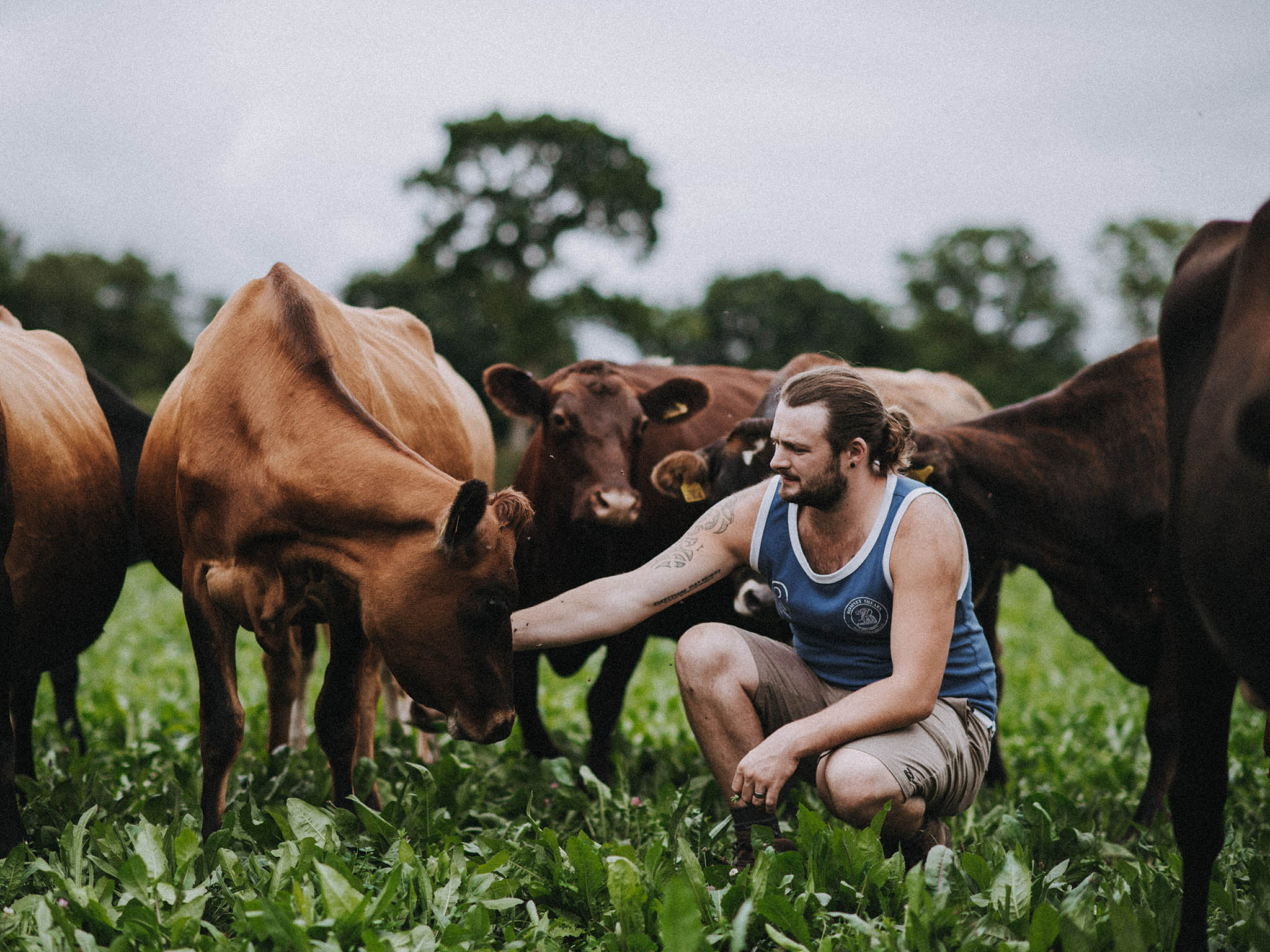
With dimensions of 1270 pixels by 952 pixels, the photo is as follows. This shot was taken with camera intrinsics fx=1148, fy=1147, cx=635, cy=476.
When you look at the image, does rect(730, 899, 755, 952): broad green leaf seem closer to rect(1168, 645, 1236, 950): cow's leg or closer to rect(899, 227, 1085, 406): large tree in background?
rect(1168, 645, 1236, 950): cow's leg

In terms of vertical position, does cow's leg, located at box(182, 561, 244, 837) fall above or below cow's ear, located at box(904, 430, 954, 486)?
below

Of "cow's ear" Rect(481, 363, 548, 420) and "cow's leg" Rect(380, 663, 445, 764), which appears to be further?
"cow's ear" Rect(481, 363, 548, 420)

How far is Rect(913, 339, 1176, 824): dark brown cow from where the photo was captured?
527 cm

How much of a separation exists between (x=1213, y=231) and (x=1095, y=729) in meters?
4.64

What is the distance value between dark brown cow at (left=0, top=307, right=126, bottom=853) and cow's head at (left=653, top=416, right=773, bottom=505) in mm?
2438

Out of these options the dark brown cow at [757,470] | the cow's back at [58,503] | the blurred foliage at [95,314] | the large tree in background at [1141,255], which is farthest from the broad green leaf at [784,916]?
the large tree in background at [1141,255]

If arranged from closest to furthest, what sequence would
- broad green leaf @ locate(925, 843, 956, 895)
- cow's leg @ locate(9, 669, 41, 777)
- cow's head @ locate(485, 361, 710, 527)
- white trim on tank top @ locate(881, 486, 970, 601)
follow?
broad green leaf @ locate(925, 843, 956, 895) → white trim on tank top @ locate(881, 486, 970, 601) → cow's leg @ locate(9, 669, 41, 777) → cow's head @ locate(485, 361, 710, 527)

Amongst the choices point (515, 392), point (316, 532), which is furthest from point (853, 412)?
point (515, 392)

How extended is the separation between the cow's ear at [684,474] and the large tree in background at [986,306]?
5363 centimetres

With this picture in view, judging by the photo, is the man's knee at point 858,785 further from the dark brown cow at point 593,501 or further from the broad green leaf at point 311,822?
the dark brown cow at point 593,501

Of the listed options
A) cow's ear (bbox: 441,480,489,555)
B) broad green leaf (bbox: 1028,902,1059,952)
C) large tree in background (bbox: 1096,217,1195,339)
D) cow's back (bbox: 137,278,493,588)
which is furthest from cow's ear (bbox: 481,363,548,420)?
large tree in background (bbox: 1096,217,1195,339)

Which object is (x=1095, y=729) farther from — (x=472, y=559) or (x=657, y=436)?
(x=472, y=559)

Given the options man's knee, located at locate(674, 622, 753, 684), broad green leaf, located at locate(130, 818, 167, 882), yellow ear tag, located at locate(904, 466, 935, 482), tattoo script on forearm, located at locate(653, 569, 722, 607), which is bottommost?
broad green leaf, located at locate(130, 818, 167, 882)

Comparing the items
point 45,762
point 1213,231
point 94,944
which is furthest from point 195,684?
point 1213,231
